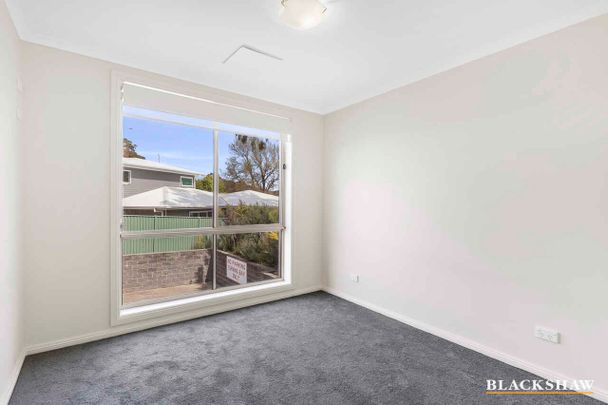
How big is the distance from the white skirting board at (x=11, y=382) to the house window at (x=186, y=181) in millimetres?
1942

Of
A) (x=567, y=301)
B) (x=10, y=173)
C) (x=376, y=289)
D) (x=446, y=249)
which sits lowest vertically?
(x=376, y=289)

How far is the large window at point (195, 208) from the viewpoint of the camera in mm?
3141

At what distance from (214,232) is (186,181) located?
67cm

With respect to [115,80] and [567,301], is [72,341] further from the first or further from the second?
[567,301]

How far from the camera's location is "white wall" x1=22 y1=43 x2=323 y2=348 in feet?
8.20

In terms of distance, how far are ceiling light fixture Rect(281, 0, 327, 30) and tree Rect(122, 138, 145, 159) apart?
1980 mm

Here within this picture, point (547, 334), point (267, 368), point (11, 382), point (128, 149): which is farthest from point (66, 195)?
point (547, 334)

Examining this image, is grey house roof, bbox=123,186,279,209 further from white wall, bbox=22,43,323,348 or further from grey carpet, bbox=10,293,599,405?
grey carpet, bbox=10,293,599,405

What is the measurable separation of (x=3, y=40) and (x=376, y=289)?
3815mm

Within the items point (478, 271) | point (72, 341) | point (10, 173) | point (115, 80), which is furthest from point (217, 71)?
point (478, 271)

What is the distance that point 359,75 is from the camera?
3193 millimetres

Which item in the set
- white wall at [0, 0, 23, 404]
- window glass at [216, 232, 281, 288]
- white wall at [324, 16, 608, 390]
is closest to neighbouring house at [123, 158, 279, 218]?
window glass at [216, 232, 281, 288]

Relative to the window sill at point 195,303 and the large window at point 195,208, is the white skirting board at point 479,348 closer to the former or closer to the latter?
the window sill at point 195,303

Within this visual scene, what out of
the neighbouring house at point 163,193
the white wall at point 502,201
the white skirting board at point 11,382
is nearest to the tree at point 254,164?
the neighbouring house at point 163,193
